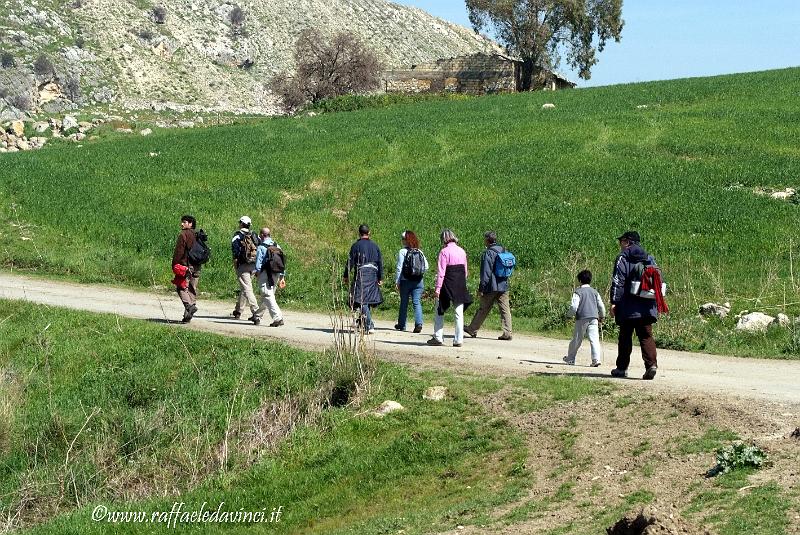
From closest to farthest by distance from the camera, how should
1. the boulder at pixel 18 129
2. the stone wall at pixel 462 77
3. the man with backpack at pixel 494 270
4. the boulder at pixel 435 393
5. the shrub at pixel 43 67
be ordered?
the boulder at pixel 435 393
the man with backpack at pixel 494 270
the boulder at pixel 18 129
the stone wall at pixel 462 77
the shrub at pixel 43 67

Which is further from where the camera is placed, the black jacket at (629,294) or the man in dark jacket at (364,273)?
the man in dark jacket at (364,273)

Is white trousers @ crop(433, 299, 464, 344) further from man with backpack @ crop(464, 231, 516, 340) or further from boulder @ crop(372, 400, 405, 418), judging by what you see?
boulder @ crop(372, 400, 405, 418)

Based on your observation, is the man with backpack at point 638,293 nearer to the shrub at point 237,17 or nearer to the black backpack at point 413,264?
the black backpack at point 413,264

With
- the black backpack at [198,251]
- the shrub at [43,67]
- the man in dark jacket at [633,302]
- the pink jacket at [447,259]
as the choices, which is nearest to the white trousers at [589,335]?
the man in dark jacket at [633,302]

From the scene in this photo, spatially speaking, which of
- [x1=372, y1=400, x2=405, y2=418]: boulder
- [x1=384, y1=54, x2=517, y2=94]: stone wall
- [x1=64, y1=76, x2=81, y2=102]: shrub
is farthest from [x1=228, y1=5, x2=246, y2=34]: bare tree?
[x1=372, y1=400, x2=405, y2=418]: boulder

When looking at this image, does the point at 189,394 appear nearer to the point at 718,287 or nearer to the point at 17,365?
the point at 17,365

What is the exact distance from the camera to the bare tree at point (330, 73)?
8306 centimetres

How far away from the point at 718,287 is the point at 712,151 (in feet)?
45.5

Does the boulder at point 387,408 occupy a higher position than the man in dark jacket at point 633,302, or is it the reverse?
the man in dark jacket at point 633,302

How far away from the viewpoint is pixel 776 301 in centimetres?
2103

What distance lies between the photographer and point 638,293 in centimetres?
1448

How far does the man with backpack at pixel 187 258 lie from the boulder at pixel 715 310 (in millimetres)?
9441

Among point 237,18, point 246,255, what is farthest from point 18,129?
point 237,18

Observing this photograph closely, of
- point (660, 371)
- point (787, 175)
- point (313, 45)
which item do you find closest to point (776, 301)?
point (660, 371)
